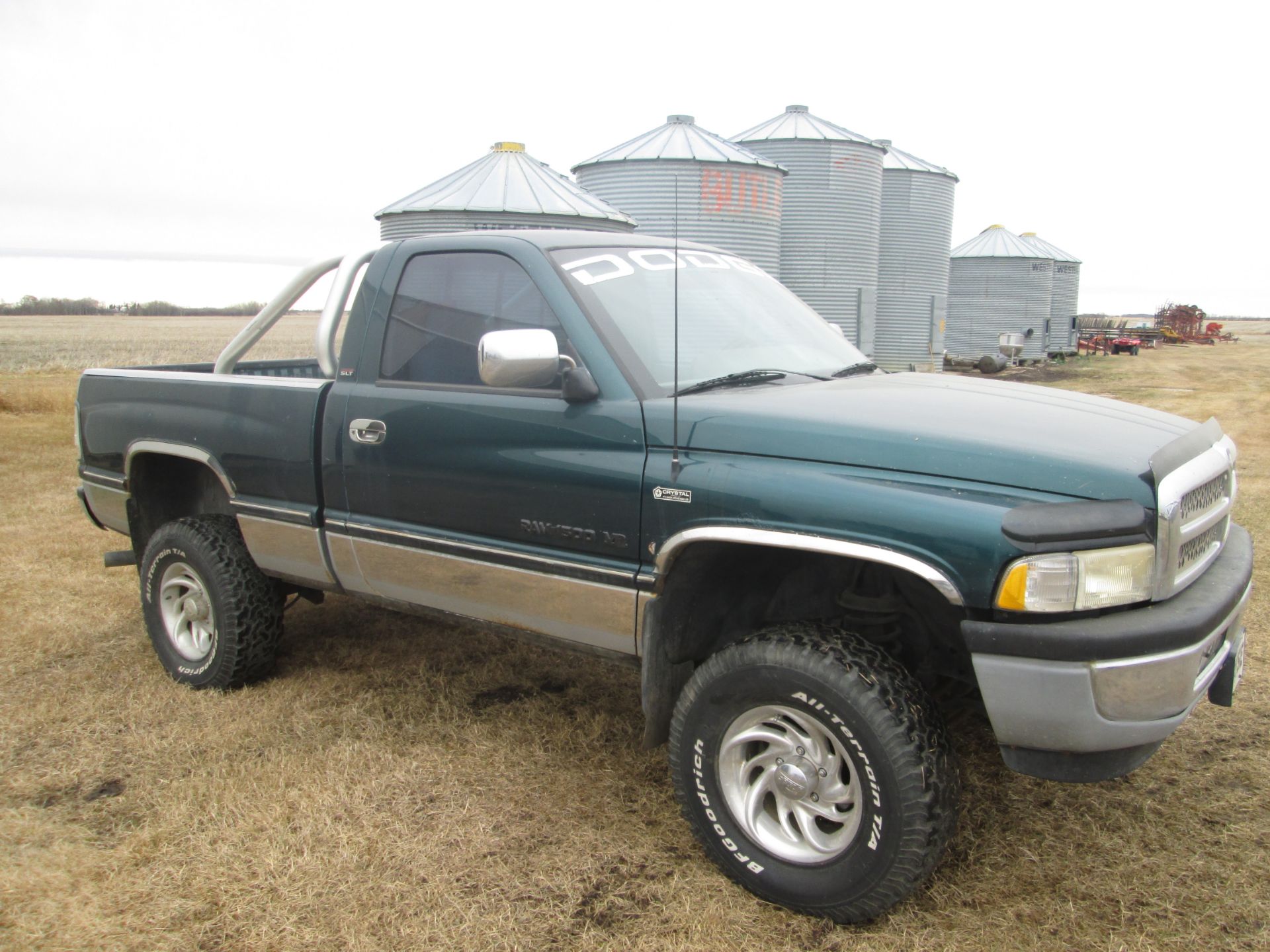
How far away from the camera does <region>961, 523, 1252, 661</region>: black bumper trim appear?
2.44 meters

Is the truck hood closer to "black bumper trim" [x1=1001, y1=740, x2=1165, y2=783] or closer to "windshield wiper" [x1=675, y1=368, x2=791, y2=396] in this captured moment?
"windshield wiper" [x1=675, y1=368, x2=791, y2=396]

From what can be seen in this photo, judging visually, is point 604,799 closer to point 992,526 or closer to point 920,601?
point 920,601

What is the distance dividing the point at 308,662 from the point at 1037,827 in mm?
3358

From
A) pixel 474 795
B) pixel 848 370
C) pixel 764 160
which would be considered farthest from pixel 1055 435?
pixel 764 160

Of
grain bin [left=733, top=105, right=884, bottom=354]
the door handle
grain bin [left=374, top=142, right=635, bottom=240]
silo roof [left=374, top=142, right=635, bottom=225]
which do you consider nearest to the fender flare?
the door handle

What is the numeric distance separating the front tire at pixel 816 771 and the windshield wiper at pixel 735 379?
32.7 inches

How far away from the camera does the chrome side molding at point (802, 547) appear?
8.36 feet

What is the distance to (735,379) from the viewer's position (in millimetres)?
3389

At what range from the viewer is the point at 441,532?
3.62m

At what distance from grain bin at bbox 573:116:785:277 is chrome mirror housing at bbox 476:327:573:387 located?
37.5 feet

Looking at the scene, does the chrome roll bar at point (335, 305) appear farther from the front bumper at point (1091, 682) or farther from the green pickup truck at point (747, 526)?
the front bumper at point (1091, 682)

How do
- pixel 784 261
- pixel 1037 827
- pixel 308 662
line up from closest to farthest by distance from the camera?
pixel 1037 827 < pixel 308 662 < pixel 784 261

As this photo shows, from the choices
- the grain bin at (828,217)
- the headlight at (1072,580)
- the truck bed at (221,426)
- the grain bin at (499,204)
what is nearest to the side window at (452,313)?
the truck bed at (221,426)

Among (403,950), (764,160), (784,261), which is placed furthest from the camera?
(784,261)
